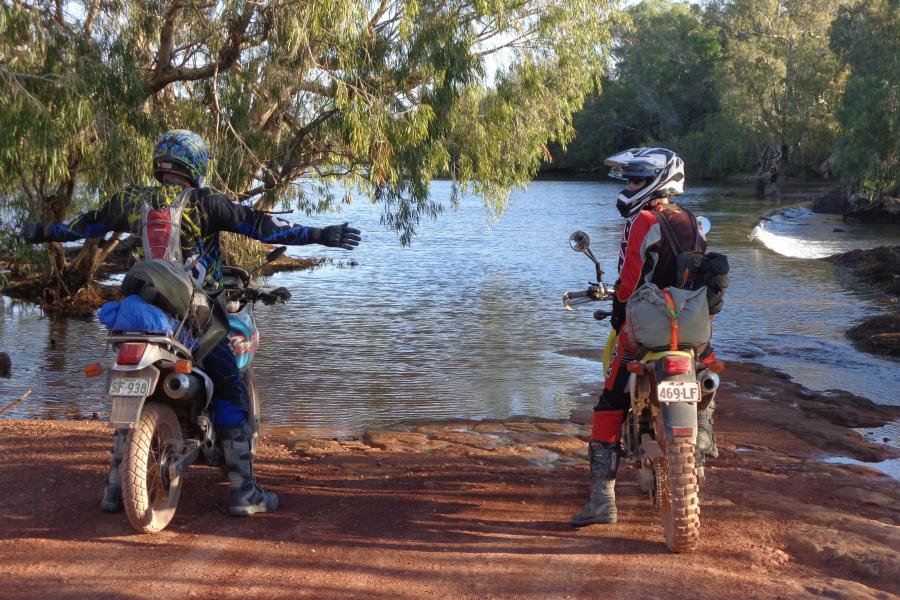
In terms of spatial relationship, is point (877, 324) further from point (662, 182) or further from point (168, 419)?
point (168, 419)

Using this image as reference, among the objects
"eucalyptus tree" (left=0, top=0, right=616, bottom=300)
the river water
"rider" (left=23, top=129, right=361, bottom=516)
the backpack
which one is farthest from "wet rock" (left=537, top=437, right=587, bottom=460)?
"eucalyptus tree" (left=0, top=0, right=616, bottom=300)

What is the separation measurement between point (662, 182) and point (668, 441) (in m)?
1.34

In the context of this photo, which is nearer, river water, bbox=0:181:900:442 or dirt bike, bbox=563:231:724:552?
dirt bike, bbox=563:231:724:552

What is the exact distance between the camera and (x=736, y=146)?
5866 cm

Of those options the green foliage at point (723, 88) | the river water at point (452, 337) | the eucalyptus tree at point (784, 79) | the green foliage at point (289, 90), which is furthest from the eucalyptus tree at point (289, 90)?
the eucalyptus tree at point (784, 79)

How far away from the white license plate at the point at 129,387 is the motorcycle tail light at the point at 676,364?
2.29 meters

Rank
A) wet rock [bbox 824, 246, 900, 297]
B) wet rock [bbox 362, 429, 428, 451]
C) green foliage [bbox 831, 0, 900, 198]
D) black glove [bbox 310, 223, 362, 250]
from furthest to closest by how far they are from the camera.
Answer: green foliage [bbox 831, 0, 900, 198] → wet rock [bbox 824, 246, 900, 297] → wet rock [bbox 362, 429, 428, 451] → black glove [bbox 310, 223, 362, 250]

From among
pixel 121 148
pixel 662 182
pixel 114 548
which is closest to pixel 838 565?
pixel 662 182

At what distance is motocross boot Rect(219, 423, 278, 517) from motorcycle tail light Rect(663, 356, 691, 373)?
209cm

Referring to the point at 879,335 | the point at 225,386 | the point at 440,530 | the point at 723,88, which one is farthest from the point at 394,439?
the point at 723,88

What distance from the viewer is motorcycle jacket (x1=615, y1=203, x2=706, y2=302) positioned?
457 cm

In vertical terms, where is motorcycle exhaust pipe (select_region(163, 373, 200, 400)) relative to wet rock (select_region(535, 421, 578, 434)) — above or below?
above

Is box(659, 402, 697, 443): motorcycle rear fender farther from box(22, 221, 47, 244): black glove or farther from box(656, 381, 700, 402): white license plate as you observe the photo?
box(22, 221, 47, 244): black glove

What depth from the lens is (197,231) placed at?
463cm
